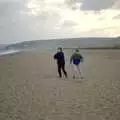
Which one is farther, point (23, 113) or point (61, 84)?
point (61, 84)

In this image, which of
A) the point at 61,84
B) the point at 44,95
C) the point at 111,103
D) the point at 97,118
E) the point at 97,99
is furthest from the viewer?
the point at 61,84

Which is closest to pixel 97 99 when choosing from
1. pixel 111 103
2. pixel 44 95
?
pixel 111 103

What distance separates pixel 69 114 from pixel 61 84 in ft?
24.1

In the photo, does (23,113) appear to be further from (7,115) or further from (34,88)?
(34,88)

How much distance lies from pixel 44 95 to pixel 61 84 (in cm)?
356

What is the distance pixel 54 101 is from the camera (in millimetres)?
13164

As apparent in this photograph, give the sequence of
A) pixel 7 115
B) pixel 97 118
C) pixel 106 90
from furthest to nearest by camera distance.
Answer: pixel 106 90 → pixel 7 115 → pixel 97 118

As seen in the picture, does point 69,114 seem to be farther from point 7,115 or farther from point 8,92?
point 8,92

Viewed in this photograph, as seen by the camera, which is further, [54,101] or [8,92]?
[8,92]

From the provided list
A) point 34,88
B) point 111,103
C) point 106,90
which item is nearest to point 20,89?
point 34,88

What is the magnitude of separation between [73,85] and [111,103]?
5.16 meters

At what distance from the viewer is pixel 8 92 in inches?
633

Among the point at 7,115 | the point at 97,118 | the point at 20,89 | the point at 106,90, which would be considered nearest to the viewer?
the point at 97,118

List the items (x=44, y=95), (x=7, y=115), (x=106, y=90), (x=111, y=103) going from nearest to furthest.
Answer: (x=7, y=115), (x=111, y=103), (x=44, y=95), (x=106, y=90)
